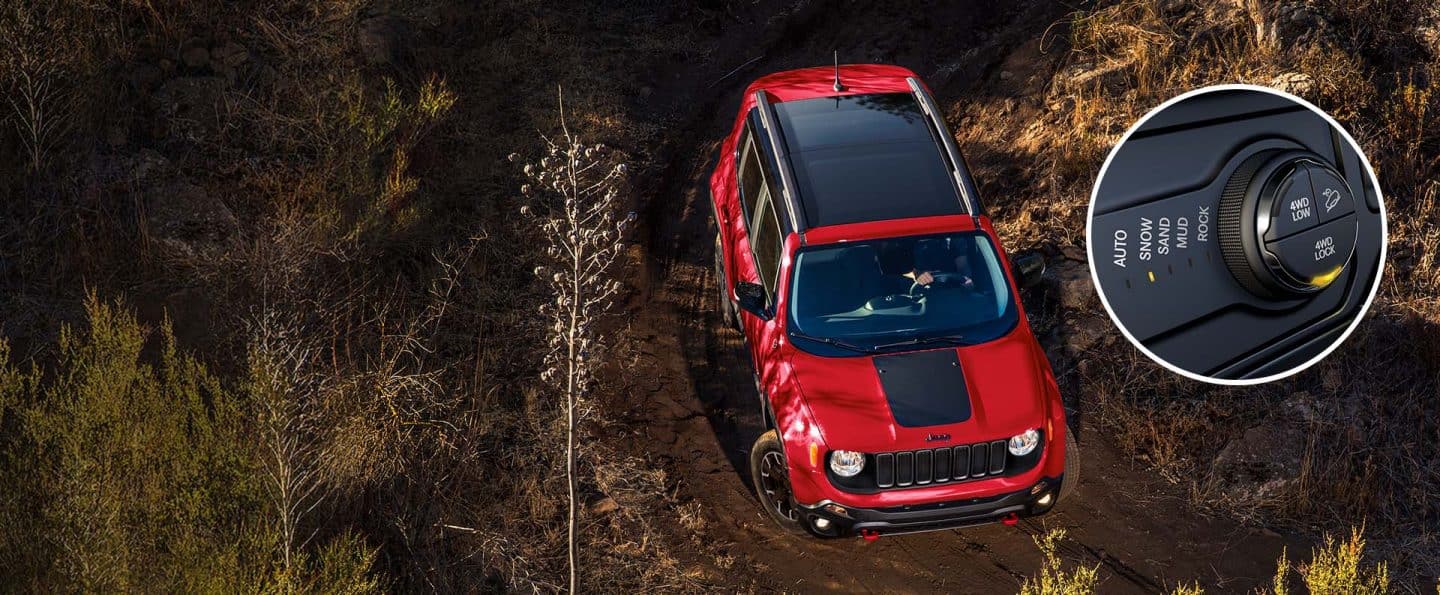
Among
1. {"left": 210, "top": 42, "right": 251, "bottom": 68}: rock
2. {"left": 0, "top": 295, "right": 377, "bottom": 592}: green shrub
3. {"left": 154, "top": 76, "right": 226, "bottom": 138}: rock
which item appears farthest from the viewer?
{"left": 210, "top": 42, "right": 251, "bottom": 68}: rock

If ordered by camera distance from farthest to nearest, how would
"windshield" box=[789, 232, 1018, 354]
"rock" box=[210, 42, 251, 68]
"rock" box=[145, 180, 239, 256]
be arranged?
"rock" box=[210, 42, 251, 68]
"rock" box=[145, 180, 239, 256]
"windshield" box=[789, 232, 1018, 354]

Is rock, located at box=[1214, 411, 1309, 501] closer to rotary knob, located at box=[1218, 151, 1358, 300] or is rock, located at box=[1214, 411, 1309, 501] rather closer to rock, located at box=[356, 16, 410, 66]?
rotary knob, located at box=[1218, 151, 1358, 300]

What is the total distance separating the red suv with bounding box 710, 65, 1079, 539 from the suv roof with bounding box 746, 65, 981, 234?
15mm

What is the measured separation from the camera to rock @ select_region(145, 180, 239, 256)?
11.1 metres

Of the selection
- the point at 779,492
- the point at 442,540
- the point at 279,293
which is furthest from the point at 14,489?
the point at 779,492

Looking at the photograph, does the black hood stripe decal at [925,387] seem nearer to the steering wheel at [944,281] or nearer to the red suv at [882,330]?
the red suv at [882,330]

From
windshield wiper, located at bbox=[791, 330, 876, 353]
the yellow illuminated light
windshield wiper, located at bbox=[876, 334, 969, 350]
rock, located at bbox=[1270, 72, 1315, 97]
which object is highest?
the yellow illuminated light

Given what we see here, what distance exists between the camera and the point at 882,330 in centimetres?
828

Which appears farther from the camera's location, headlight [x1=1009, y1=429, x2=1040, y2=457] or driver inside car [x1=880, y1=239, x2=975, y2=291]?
driver inside car [x1=880, y1=239, x2=975, y2=291]

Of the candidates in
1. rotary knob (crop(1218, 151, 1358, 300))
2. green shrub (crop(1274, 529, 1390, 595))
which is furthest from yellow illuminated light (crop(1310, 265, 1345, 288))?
green shrub (crop(1274, 529, 1390, 595))

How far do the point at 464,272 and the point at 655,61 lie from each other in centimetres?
465

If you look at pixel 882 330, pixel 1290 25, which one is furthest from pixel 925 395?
pixel 1290 25

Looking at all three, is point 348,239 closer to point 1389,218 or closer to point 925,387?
point 925,387

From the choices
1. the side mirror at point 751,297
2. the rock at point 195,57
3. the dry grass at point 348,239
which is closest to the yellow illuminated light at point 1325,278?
the side mirror at point 751,297
